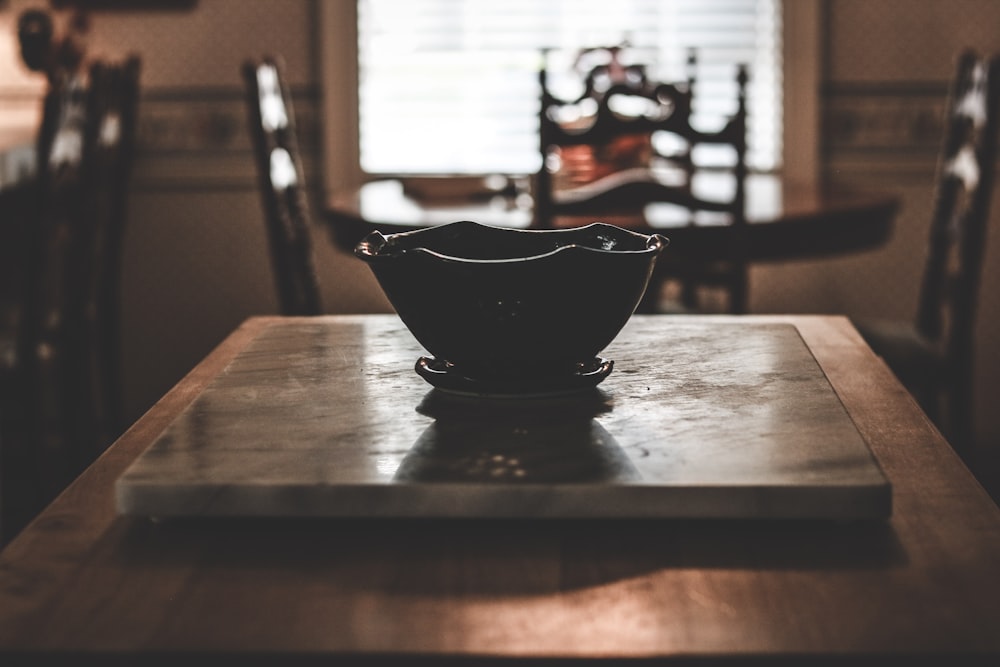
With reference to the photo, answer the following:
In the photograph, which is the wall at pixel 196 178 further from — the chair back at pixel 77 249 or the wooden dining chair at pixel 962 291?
the wooden dining chair at pixel 962 291

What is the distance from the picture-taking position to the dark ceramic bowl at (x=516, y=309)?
741 mm

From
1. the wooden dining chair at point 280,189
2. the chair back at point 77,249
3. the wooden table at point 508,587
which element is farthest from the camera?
the wooden dining chair at point 280,189

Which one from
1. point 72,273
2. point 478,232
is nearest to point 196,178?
point 72,273

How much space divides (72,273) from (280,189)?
0.40 metres

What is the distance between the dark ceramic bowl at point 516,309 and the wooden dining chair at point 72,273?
123cm

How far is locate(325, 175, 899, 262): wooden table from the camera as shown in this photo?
81.9 inches

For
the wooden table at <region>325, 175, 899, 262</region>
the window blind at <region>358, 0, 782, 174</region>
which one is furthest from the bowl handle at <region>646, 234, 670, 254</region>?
the window blind at <region>358, 0, 782, 174</region>

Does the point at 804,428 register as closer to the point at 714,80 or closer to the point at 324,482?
the point at 324,482

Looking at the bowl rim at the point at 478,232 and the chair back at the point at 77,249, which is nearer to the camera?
the bowl rim at the point at 478,232

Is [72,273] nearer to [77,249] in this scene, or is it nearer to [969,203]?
[77,249]

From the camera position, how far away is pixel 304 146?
123 inches

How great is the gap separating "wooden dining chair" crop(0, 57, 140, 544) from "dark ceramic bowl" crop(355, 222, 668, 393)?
1.23m

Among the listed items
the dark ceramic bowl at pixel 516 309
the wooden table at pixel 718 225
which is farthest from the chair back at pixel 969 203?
the dark ceramic bowl at pixel 516 309

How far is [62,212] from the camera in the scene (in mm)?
1952
